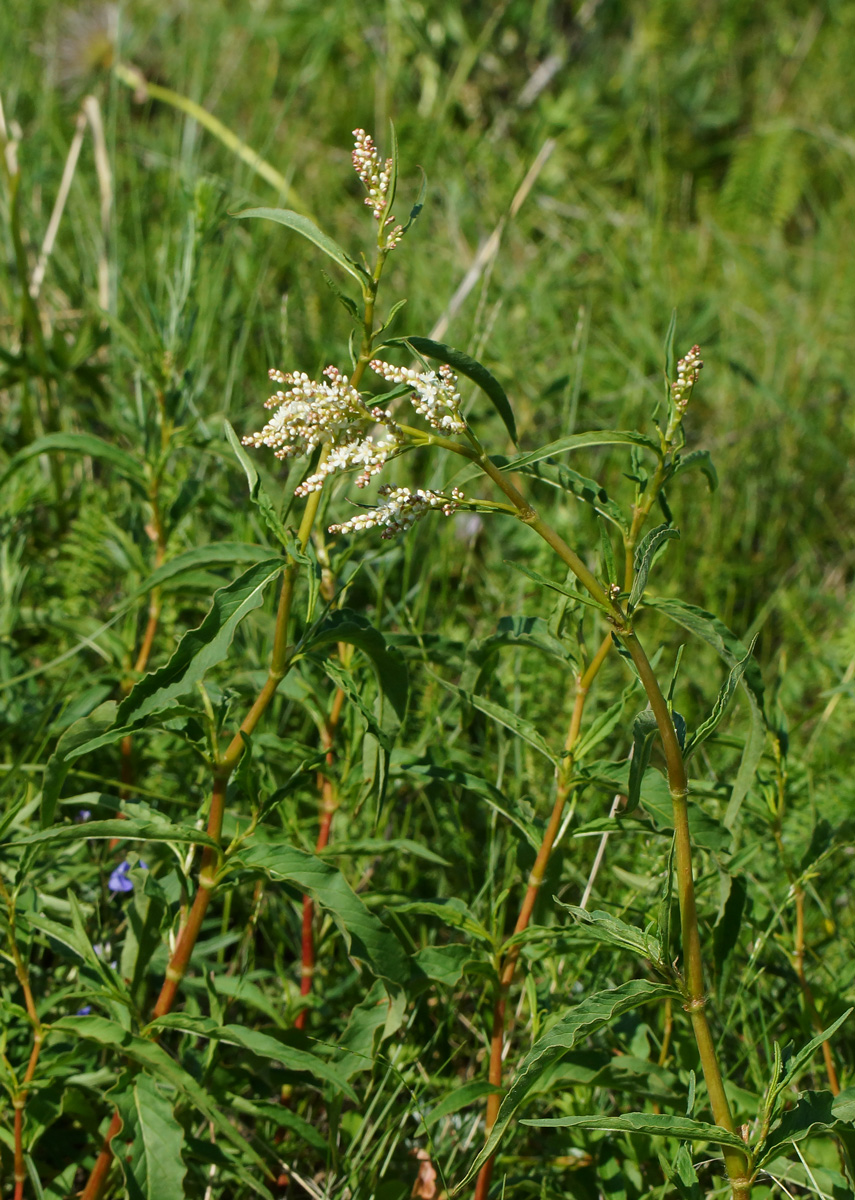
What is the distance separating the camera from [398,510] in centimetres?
125

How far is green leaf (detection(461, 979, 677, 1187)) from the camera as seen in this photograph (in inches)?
48.6

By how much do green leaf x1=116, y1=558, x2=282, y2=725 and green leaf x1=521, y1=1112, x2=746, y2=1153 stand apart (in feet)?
2.18

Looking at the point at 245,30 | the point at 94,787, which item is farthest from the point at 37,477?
the point at 245,30

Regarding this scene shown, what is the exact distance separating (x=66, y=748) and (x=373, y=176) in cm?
84

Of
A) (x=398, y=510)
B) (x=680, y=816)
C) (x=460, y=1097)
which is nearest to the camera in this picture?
(x=398, y=510)

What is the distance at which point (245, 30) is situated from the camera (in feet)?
17.3

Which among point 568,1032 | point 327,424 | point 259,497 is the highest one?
point 327,424

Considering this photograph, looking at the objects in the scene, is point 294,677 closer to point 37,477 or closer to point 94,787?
point 94,787

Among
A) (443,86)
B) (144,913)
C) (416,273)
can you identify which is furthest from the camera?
(443,86)

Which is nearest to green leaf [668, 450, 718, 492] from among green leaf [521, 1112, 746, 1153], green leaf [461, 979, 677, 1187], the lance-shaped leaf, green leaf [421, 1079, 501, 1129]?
the lance-shaped leaf

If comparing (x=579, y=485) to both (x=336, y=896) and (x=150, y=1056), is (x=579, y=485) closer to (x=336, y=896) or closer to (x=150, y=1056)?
(x=336, y=896)

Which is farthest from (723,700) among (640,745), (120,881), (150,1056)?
(120,881)

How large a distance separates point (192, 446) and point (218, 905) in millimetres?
926

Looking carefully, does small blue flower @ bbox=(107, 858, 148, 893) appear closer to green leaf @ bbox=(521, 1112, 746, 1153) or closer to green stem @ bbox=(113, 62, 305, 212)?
green leaf @ bbox=(521, 1112, 746, 1153)
